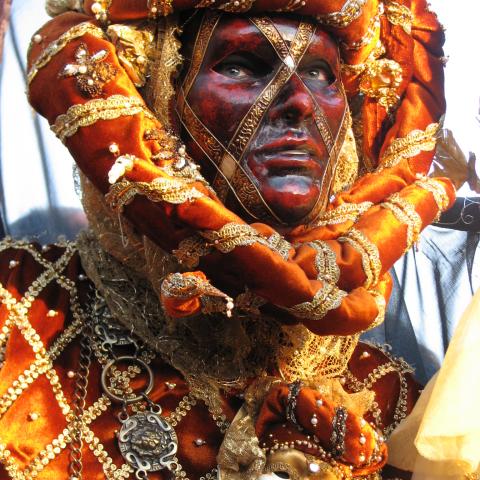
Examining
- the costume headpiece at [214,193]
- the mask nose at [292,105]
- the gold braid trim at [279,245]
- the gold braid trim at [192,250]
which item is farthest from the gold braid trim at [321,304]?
the mask nose at [292,105]

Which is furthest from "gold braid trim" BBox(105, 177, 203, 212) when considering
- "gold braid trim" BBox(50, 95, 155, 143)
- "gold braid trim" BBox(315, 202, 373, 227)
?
"gold braid trim" BBox(315, 202, 373, 227)

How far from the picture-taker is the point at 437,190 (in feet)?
9.35

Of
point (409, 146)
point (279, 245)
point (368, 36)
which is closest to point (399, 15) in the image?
point (368, 36)

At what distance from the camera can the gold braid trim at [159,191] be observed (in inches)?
97.5

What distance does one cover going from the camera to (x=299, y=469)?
2490mm

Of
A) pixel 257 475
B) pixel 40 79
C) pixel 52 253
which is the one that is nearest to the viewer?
pixel 257 475

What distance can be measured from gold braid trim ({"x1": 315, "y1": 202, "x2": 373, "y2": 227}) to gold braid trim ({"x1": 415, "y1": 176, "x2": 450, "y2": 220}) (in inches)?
5.7

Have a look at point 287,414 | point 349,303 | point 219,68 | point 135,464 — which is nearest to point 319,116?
point 219,68

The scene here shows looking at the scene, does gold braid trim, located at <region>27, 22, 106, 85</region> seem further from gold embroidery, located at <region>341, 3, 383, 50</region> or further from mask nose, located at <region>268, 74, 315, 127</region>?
gold embroidery, located at <region>341, 3, 383, 50</region>

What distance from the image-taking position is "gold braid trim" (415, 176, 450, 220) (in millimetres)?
2839

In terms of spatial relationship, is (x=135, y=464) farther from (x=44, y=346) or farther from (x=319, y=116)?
(x=319, y=116)

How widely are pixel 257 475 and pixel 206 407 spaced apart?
0.92 feet

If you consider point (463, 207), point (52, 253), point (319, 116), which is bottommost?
point (463, 207)

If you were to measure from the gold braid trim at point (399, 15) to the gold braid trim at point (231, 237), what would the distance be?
834mm
